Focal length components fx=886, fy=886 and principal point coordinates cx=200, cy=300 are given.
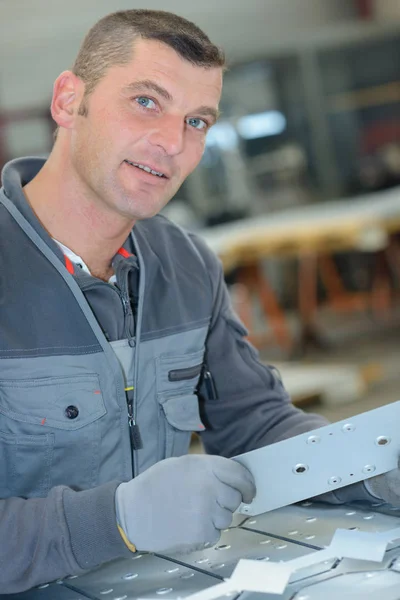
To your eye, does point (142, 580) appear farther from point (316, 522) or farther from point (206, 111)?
point (206, 111)

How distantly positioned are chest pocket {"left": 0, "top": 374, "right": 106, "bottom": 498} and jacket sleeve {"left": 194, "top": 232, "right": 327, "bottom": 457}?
0.36 metres

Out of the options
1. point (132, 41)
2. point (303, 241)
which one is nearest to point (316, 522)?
point (132, 41)

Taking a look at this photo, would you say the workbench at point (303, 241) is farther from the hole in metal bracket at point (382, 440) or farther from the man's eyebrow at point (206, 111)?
the hole in metal bracket at point (382, 440)

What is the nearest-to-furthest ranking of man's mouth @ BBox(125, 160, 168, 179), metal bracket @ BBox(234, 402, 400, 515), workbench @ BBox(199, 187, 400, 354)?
metal bracket @ BBox(234, 402, 400, 515) < man's mouth @ BBox(125, 160, 168, 179) < workbench @ BBox(199, 187, 400, 354)

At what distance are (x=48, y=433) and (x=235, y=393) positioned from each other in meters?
0.46

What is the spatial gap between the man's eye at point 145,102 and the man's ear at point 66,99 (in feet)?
0.51

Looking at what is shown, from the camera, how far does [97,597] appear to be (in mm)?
1232

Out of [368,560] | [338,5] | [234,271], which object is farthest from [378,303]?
[368,560]

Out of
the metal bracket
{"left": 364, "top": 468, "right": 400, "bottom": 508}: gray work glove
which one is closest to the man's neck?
the metal bracket

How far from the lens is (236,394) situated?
1.85 m

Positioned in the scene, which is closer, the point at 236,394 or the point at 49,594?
the point at 49,594

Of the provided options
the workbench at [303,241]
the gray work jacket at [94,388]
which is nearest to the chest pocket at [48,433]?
the gray work jacket at [94,388]

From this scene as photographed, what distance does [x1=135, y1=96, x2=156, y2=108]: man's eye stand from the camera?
5.27 feet

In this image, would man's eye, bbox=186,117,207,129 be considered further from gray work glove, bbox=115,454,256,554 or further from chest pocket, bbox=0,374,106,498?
gray work glove, bbox=115,454,256,554
